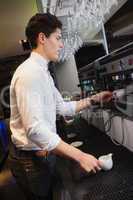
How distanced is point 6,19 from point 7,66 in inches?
199

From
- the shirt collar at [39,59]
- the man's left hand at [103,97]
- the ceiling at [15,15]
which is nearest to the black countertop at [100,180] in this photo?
the man's left hand at [103,97]

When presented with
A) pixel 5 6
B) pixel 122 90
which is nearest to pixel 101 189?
pixel 122 90

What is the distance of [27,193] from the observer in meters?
1.36

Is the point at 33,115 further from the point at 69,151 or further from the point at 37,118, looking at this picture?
the point at 69,151

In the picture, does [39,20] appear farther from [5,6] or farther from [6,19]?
[6,19]

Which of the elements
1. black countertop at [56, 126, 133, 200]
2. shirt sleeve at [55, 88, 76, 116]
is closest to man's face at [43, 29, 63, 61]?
shirt sleeve at [55, 88, 76, 116]

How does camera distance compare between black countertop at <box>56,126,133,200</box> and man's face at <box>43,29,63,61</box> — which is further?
man's face at <box>43,29,63,61</box>

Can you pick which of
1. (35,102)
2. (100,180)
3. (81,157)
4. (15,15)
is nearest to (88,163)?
(81,157)

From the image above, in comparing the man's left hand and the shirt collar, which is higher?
the shirt collar

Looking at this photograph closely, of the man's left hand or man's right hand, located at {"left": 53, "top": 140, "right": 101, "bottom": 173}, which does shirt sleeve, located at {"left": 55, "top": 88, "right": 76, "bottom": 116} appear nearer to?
the man's left hand

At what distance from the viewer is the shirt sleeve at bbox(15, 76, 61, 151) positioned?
39.4 inches

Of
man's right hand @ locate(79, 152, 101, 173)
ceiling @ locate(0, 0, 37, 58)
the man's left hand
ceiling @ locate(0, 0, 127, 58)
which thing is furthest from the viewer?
ceiling @ locate(0, 0, 37, 58)

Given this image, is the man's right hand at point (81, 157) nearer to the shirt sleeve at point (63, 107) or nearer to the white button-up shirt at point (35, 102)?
the white button-up shirt at point (35, 102)

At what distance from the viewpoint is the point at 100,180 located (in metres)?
1.12
